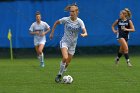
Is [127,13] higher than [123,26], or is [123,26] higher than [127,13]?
[127,13]

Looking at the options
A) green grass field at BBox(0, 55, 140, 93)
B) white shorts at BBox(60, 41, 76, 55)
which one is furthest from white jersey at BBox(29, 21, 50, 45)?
white shorts at BBox(60, 41, 76, 55)

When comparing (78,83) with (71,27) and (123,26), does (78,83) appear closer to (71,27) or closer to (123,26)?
(71,27)

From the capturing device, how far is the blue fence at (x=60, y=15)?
1114 inches

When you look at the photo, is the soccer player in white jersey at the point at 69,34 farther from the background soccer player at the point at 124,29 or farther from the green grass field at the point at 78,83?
the background soccer player at the point at 124,29

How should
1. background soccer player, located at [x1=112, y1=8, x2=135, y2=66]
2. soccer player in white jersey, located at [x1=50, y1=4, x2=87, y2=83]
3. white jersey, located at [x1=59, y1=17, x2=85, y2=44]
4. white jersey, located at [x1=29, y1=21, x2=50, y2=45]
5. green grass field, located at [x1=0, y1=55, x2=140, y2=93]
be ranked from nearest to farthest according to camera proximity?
green grass field, located at [x1=0, y1=55, x2=140, y2=93]
soccer player in white jersey, located at [x1=50, y1=4, x2=87, y2=83]
white jersey, located at [x1=59, y1=17, x2=85, y2=44]
background soccer player, located at [x1=112, y1=8, x2=135, y2=66]
white jersey, located at [x1=29, y1=21, x2=50, y2=45]

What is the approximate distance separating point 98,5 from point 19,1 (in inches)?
165

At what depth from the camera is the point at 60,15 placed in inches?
1127

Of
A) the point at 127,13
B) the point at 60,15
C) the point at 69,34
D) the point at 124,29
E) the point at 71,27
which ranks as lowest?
the point at 60,15

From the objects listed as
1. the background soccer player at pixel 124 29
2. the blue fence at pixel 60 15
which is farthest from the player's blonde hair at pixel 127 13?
the blue fence at pixel 60 15

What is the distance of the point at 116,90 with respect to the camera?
12.7m

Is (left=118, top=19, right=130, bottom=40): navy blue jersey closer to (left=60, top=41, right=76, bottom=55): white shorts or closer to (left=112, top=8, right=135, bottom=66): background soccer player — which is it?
(left=112, top=8, right=135, bottom=66): background soccer player

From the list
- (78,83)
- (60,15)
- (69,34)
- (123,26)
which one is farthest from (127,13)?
(60,15)

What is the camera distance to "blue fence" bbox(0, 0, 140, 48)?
28297 millimetres

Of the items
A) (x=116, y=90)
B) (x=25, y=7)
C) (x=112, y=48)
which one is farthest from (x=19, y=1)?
(x=116, y=90)
